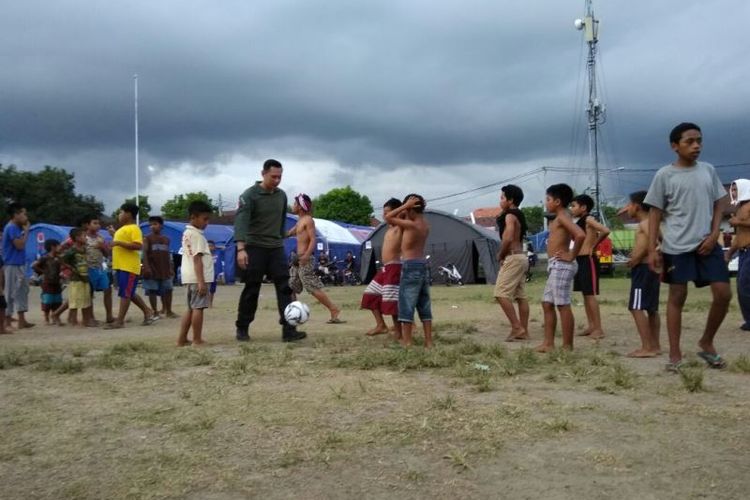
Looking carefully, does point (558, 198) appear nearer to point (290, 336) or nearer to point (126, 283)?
point (290, 336)

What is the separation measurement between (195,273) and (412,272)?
220cm

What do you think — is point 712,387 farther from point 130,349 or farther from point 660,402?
point 130,349

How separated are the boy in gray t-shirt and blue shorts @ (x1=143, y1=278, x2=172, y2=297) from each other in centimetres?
761

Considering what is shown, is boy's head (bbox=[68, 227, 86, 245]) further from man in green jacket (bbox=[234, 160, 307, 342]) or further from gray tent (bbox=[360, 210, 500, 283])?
gray tent (bbox=[360, 210, 500, 283])

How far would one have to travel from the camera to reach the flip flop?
4.82 metres

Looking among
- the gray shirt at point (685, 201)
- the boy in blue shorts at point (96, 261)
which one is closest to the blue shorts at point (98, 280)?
the boy in blue shorts at point (96, 261)

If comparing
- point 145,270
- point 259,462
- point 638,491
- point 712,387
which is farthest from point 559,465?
point 145,270

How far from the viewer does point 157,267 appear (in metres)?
10.1

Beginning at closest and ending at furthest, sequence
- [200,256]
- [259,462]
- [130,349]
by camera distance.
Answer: [259,462], [130,349], [200,256]

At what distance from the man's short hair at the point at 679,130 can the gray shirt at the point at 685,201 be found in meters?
0.23

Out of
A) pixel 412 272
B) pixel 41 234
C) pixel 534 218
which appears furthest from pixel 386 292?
pixel 534 218

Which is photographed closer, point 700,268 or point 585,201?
point 700,268

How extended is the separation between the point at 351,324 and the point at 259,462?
5863mm

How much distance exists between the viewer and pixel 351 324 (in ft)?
29.0
